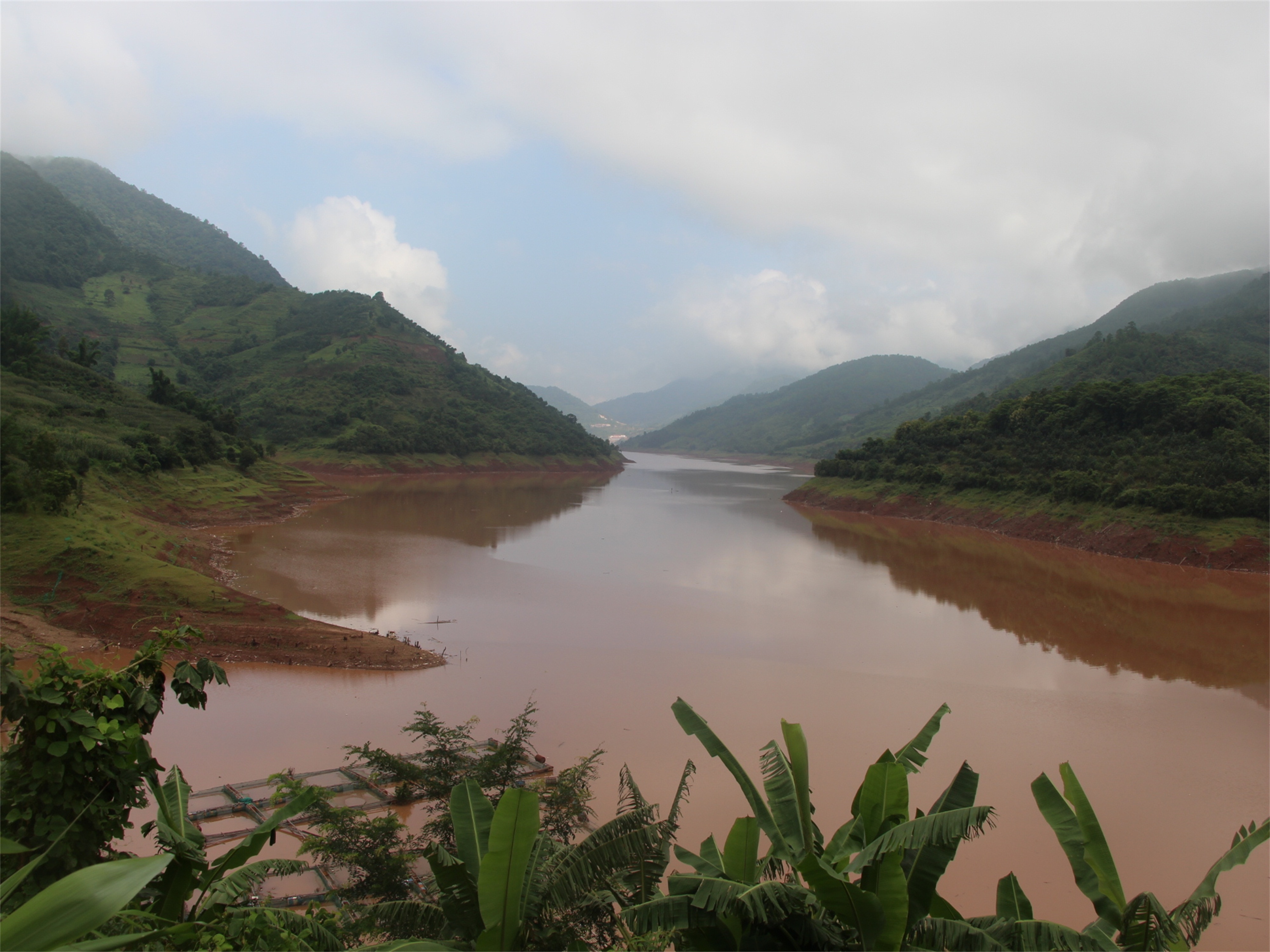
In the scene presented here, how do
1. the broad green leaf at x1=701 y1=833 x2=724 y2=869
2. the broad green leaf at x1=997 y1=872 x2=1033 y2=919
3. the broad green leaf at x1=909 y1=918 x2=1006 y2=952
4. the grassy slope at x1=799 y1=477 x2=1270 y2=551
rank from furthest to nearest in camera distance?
1. the grassy slope at x1=799 y1=477 x2=1270 y2=551
2. the broad green leaf at x1=701 y1=833 x2=724 y2=869
3. the broad green leaf at x1=997 y1=872 x2=1033 y2=919
4. the broad green leaf at x1=909 y1=918 x2=1006 y2=952

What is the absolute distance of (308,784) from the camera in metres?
9.67

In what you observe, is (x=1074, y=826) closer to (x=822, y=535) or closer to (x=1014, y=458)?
(x=822, y=535)

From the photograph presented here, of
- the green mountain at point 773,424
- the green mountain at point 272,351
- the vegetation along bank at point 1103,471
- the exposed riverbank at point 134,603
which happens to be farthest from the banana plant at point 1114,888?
the green mountain at point 773,424

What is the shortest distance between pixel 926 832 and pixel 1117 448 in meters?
44.9

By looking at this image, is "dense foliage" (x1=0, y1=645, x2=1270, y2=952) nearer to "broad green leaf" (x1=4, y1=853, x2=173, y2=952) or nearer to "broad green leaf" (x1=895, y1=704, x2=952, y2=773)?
"broad green leaf" (x1=895, y1=704, x2=952, y2=773)

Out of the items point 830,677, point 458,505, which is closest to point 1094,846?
point 830,677

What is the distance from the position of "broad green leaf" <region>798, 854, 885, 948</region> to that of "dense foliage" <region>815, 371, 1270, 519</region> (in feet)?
122

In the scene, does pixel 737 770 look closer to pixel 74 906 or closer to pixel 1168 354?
pixel 74 906

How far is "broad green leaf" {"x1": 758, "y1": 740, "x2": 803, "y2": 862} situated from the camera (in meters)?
3.75

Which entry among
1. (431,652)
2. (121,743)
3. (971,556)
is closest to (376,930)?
(121,743)

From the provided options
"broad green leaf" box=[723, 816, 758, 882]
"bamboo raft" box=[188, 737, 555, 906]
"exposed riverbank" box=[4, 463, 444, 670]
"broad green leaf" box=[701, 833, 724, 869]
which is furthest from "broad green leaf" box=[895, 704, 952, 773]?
"exposed riverbank" box=[4, 463, 444, 670]

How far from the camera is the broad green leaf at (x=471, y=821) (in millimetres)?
3582

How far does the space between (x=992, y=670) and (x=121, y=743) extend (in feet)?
57.1

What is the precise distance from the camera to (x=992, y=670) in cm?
1683
